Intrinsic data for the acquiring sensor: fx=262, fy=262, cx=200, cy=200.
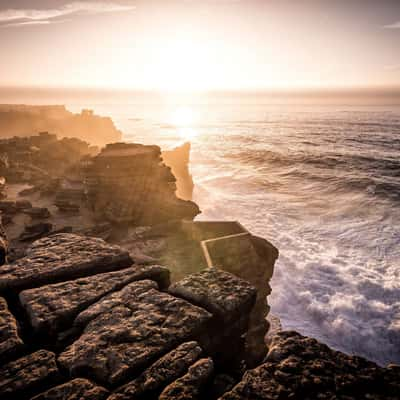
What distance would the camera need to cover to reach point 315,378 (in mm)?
Result: 2309

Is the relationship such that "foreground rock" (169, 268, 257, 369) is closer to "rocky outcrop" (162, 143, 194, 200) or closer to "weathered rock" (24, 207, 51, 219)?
"weathered rock" (24, 207, 51, 219)

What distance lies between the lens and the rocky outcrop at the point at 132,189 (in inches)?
562

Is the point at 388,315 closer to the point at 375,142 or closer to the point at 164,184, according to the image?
the point at 164,184

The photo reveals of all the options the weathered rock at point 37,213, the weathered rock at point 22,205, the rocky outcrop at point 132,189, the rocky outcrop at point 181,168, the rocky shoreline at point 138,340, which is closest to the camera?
the rocky shoreline at point 138,340

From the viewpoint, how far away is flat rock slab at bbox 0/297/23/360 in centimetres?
250

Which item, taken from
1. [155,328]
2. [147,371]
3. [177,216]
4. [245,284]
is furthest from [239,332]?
[177,216]

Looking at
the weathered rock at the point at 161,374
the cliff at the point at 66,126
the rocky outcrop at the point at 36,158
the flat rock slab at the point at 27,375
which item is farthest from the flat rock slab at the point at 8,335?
the cliff at the point at 66,126

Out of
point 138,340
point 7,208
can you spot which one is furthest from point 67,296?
point 7,208

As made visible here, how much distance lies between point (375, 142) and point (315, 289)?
71028 mm

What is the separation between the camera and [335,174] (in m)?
46.1

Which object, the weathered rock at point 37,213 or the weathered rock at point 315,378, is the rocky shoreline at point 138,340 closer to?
the weathered rock at point 315,378

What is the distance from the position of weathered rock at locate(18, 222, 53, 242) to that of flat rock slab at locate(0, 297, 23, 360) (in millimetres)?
9591

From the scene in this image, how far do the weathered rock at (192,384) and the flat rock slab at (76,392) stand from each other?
1.72ft

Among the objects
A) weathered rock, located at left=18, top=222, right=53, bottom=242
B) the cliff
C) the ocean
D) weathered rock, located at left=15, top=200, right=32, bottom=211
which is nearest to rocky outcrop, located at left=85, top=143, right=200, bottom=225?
weathered rock, located at left=18, top=222, right=53, bottom=242
